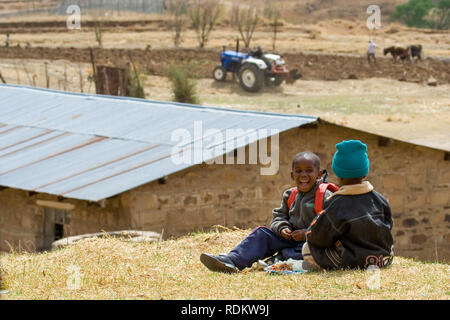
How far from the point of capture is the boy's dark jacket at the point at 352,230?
5470 mm

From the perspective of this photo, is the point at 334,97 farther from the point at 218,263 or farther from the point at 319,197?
the point at 218,263

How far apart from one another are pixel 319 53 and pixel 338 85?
865cm

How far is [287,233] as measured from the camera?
5895 millimetres

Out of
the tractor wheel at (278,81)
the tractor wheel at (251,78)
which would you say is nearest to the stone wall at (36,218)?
the tractor wheel at (251,78)

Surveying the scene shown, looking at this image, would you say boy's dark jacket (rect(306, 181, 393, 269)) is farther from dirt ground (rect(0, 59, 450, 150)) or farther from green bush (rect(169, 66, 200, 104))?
green bush (rect(169, 66, 200, 104))

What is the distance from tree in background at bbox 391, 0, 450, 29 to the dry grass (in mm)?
57356

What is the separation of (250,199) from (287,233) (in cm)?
593

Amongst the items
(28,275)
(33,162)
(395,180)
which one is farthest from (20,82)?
(28,275)

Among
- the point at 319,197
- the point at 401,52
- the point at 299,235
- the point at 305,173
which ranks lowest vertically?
the point at 401,52

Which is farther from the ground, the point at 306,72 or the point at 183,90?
the point at 183,90
